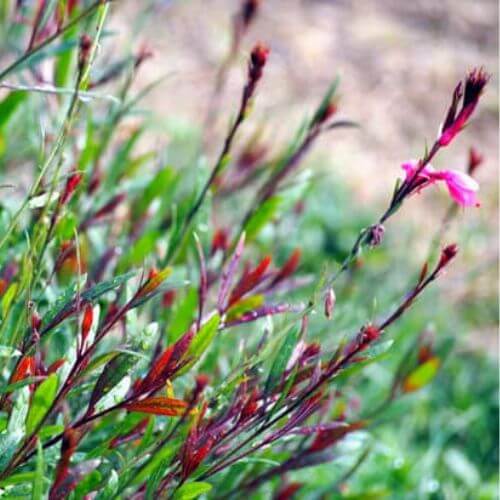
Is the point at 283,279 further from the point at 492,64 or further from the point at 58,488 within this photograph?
the point at 492,64

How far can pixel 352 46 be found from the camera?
20.9ft

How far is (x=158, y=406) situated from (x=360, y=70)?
522 cm

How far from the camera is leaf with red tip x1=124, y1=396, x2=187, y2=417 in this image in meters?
1.19

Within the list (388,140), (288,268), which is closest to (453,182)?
(288,268)

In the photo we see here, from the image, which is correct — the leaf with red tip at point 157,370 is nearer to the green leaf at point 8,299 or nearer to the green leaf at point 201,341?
the green leaf at point 201,341

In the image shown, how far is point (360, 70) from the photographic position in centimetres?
620

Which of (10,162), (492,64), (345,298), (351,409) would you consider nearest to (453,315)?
(345,298)

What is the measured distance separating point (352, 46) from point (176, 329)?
485 centimetres

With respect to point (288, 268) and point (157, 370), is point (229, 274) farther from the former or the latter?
point (288, 268)

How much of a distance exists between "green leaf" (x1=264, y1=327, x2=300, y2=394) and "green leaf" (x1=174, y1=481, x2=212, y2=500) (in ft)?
0.46

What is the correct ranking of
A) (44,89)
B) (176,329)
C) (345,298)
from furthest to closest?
(345,298) → (176,329) → (44,89)

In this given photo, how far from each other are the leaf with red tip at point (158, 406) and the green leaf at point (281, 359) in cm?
13

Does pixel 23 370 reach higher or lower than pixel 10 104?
lower

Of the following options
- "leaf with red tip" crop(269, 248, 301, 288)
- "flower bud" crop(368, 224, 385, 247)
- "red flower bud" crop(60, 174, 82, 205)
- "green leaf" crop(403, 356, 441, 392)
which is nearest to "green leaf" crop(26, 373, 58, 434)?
"red flower bud" crop(60, 174, 82, 205)
